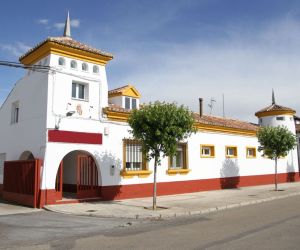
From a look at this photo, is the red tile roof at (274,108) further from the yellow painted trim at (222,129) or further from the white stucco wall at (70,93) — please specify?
the white stucco wall at (70,93)

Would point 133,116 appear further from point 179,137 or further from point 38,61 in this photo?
point 38,61

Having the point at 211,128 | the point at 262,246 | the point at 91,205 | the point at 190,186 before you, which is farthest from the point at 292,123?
the point at 262,246

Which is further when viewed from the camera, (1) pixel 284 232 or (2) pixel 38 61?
(2) pixel 38 61

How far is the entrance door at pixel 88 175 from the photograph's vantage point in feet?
53.7

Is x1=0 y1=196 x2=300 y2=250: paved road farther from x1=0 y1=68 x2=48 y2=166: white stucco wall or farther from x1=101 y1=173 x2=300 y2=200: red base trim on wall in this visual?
x1=101 y1=173 x2=300 y2=200: red base trim on wall

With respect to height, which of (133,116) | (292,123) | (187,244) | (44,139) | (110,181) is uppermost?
(292,123)

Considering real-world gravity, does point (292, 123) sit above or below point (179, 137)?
above

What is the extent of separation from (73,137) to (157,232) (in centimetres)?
715

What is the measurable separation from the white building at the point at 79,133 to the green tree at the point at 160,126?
2.64 meters

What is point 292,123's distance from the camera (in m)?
31.0

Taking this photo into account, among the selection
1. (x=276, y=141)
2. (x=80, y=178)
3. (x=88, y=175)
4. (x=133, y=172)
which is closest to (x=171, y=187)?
(x=133, y=172)

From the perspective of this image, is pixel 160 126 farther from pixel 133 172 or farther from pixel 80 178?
pixel 80 178

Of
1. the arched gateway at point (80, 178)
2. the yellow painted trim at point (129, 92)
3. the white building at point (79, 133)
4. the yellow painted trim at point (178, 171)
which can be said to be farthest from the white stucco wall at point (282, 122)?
the arched gateway at point (80, 178)

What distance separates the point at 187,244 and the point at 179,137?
6.82 metres
